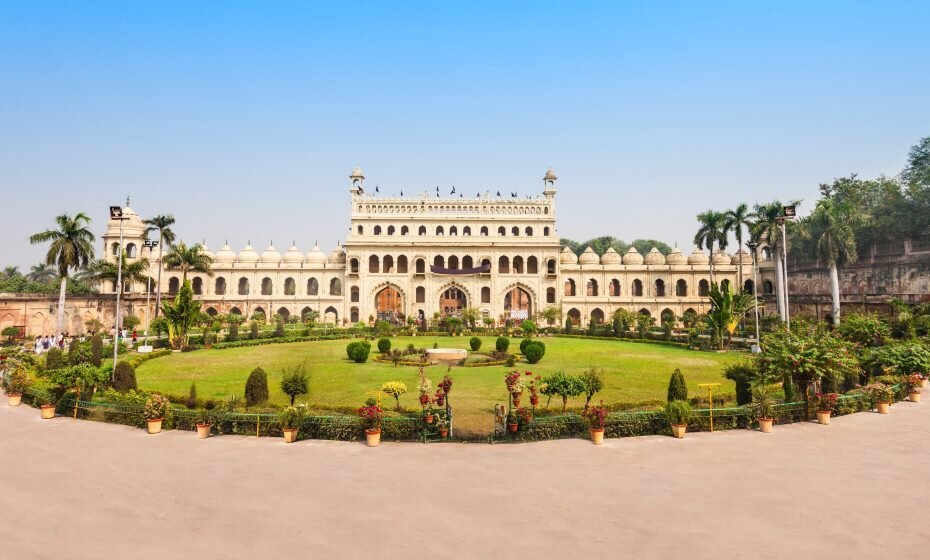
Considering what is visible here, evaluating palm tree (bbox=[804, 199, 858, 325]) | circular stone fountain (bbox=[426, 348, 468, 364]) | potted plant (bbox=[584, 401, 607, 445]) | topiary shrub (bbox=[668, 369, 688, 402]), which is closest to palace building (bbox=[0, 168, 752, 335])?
palm tree (bbox=[804, 199, 858, 325])

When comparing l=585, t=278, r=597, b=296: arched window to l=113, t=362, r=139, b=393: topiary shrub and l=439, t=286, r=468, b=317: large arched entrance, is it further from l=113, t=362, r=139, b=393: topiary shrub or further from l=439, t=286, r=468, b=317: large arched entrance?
l=113, t=362, r=139, b=393: topiary shrub

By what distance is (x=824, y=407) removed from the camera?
620 inches

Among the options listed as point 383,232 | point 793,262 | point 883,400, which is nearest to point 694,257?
point 793,262

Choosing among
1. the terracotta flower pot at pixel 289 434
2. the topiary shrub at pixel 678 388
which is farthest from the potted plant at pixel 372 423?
the topiary shrub at pixel 678 388

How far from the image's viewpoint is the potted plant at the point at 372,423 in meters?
13.6

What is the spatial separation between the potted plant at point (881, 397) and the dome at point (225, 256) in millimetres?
59138

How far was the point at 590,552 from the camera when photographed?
25.3 ft

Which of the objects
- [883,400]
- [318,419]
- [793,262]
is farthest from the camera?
[793,262]

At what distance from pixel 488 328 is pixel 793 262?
36.4 metres

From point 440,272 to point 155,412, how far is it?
4091cm

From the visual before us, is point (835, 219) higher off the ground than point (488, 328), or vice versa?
point (835, 219)

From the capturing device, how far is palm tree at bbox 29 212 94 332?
36.4 meters

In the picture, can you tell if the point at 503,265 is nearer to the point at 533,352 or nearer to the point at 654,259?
the point at 654,259

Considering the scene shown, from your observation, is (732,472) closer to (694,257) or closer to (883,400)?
(883,400)
